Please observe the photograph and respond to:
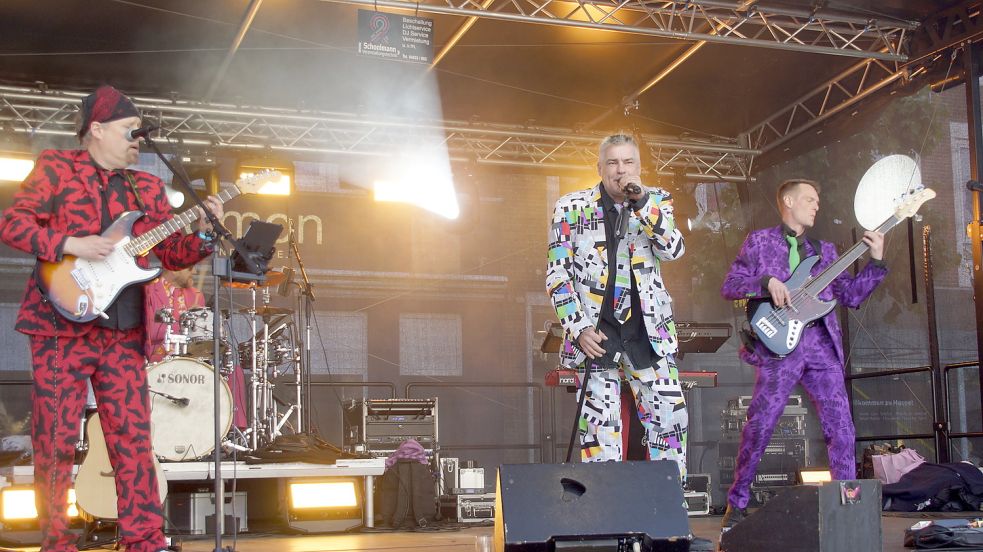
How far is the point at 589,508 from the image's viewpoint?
10.1 feet

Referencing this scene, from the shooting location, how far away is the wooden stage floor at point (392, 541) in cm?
484

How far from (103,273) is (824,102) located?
7.48 meters

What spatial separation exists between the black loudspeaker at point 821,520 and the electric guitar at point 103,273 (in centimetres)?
229

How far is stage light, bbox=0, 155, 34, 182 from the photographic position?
29.4 ft

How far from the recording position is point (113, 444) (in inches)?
132

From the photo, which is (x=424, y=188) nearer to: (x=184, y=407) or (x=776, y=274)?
(x=184, y=407)

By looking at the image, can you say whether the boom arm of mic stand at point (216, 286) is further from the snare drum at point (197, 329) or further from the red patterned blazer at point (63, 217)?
the snare drum at point (197, 329)

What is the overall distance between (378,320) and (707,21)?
4516 millimetres

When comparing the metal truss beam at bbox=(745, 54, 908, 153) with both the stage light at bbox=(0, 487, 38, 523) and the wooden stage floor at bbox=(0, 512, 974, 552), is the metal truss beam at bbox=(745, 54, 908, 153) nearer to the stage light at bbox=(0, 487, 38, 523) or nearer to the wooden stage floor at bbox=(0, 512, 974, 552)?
the wooden stage floor at bbox=(0, 512, 974, 552)

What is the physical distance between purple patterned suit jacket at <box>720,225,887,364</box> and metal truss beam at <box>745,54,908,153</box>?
12.6 ft

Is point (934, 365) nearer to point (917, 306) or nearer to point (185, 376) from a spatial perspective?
point (917, 306)

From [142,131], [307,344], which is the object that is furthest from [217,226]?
[307,344]

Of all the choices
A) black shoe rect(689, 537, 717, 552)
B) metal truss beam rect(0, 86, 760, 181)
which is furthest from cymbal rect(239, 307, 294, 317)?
black shoe rect(689, 537, 717, 552)

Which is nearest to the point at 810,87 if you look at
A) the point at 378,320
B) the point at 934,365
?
the point at 934,365
